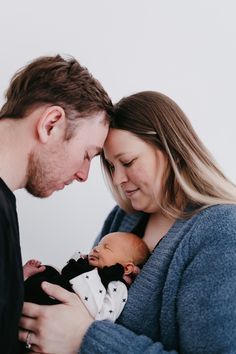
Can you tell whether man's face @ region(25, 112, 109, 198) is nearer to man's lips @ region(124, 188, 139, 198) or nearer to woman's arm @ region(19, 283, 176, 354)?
man's lips @ region(124, 188, 139, 198)

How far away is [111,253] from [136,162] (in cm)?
30

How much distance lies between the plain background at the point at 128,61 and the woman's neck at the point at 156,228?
0.47 metres

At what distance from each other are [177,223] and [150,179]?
0.17m

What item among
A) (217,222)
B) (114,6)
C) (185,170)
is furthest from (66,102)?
(114,6)

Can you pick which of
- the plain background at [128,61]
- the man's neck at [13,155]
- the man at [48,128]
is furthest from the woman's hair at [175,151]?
the plain background at [128,61]

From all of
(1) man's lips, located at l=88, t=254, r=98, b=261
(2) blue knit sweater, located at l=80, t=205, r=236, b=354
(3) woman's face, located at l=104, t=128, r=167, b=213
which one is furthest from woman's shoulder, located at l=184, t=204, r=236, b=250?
(1) man's lips, located at l=88, t=254, r=98, b=261

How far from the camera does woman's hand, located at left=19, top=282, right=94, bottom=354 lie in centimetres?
128

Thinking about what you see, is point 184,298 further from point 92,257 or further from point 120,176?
point 120,176

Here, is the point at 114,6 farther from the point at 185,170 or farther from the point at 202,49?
the point at 185,170

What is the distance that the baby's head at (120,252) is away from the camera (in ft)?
4.95

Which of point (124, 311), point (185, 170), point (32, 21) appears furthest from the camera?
point (32, 21)

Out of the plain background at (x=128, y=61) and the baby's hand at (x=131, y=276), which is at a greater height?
the plain background at (x=128, y=61)

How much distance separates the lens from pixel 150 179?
155 cm

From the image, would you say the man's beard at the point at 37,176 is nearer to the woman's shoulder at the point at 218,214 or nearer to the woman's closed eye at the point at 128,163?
the woman's closed eye at the point at 128,163
